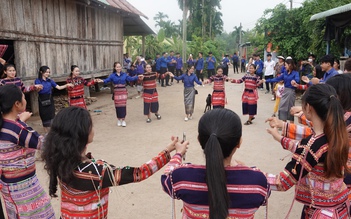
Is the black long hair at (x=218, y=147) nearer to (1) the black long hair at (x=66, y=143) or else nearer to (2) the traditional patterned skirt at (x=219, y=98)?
(1) the black long hair at (x=66, y=143)

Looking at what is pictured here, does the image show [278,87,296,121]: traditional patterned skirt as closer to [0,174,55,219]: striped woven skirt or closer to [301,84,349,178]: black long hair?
[301,84,349,178]: black long hair

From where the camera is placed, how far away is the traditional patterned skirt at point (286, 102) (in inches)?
273

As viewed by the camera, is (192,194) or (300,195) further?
(300,195)

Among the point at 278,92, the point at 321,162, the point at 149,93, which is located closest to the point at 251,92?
the point at 278,92

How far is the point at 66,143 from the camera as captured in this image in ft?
6.07

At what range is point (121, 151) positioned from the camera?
607 centimetres

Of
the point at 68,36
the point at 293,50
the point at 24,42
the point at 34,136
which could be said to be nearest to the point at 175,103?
the point at 68,36

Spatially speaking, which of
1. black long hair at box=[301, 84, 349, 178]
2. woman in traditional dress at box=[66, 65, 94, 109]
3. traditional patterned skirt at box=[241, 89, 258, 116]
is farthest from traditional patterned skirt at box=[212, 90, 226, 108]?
black long hair at box=[301, 84, 349, 178]

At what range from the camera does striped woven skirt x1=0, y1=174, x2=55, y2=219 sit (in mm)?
2588

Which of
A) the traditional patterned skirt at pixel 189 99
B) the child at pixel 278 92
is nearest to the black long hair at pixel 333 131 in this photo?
the child at pixel 278 92

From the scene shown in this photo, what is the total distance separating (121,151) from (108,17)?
8.56m

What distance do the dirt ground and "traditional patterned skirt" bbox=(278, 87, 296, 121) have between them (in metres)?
0.66

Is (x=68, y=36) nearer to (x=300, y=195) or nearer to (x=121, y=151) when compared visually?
(x=121, y=151)

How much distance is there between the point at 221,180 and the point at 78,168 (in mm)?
926
